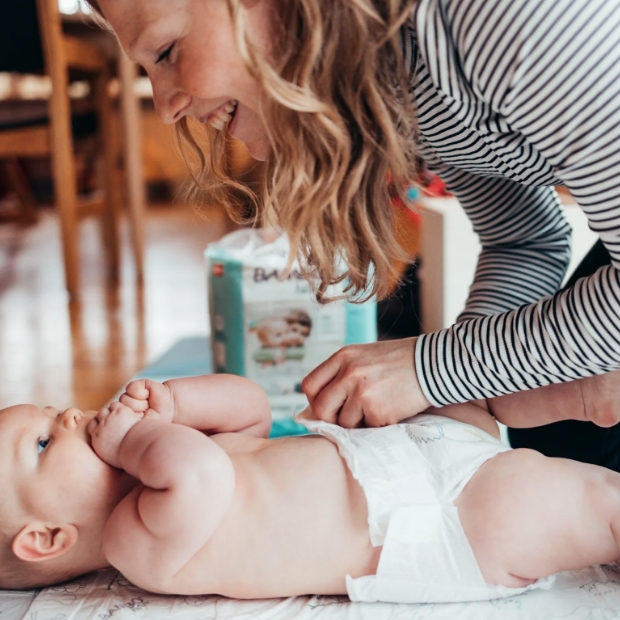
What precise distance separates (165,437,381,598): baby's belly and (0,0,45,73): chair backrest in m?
2.13

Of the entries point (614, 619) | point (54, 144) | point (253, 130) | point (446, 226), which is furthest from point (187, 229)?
point (614, 619)

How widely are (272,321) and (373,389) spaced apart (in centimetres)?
67

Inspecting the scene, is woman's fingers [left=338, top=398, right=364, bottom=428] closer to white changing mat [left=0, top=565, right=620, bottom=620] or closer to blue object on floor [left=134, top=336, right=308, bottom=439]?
white changing mat [left=0, top=565, right=620, bottom=620]

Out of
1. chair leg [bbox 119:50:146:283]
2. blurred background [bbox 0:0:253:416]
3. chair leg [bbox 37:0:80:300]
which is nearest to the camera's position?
blurred background [bbox 0:0:253:416]

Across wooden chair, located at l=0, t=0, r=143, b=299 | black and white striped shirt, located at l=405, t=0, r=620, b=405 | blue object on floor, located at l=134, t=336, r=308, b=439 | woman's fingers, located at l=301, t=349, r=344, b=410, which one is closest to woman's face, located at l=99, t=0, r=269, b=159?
black and white striped shirt, located at l=405, t=0, r=620, b=405

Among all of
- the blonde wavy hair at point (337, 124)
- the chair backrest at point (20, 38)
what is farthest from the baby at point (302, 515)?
the chair backrest at point (20, 38)

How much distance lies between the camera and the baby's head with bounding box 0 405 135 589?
73 centimetres

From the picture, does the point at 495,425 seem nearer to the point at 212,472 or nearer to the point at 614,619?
the point at 614,619

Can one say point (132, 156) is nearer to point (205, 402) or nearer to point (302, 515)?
point (205, 402)

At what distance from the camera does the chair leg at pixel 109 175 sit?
2.88m

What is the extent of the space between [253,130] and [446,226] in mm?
948

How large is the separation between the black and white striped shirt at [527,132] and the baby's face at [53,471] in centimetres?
34

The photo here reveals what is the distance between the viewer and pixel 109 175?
3012mm

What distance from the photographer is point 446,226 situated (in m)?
1.69
